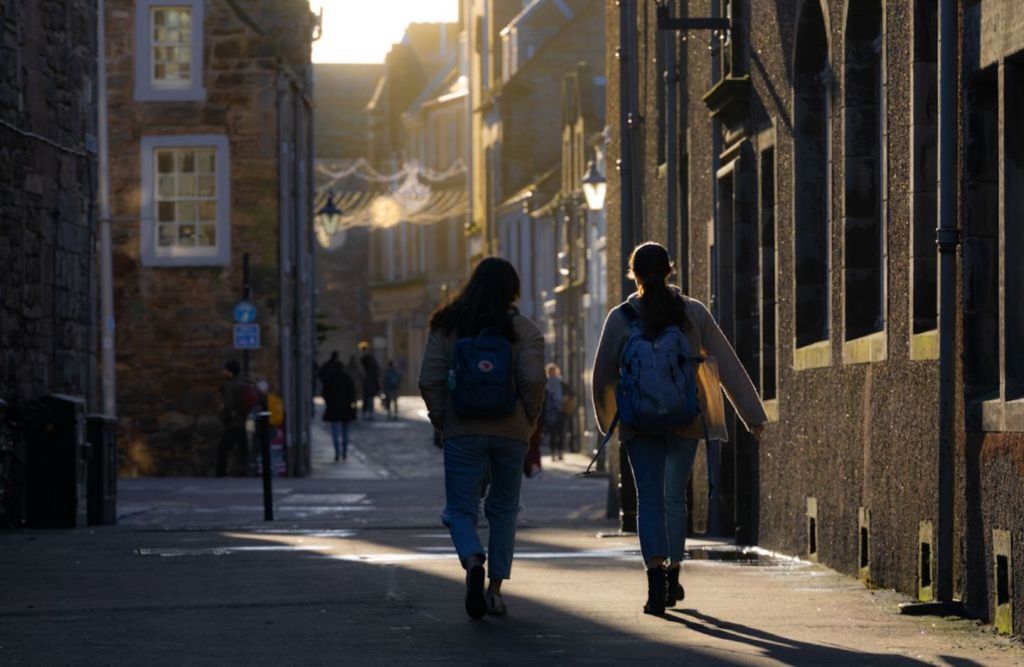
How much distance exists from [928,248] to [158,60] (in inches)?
1063

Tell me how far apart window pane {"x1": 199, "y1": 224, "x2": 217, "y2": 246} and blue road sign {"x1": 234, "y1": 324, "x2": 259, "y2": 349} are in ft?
6.43

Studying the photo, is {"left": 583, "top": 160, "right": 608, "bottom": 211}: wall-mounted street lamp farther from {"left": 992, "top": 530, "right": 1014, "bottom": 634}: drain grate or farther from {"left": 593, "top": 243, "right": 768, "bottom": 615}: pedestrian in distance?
{"left": 992, "top": 530, "right": 1014, "bottom": 634}: drain grate

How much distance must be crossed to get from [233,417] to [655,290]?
24.8m

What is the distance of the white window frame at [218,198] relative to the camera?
3694 cm

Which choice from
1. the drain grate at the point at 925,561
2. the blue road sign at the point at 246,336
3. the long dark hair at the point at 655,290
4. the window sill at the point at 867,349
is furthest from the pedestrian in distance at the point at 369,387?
the long dark hair at the point at 655,290

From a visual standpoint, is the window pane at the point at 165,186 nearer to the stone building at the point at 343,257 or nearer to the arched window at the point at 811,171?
the arched window at the point at 811,171

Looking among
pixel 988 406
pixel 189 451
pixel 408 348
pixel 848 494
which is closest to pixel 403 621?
pixel 988 406

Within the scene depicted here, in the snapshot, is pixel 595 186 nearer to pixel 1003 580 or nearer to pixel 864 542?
pixel 864 542

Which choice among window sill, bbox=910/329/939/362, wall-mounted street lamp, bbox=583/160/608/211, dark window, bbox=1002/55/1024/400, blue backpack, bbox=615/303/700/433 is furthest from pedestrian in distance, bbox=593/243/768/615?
wall-mounted street lamp, bbox=583/160/608/211

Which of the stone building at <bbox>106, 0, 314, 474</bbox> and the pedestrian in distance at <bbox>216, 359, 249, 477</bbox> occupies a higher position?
the stone building at <bbox>106, 0, 314, 474</bbox>

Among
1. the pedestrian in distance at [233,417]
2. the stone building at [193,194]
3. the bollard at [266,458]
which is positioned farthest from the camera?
the stone building at [193,194]

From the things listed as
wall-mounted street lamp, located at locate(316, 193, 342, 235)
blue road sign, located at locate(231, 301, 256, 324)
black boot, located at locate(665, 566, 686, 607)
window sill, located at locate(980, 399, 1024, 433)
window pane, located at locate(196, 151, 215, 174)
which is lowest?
black boot, located at locate(665, 566, 686, 607)

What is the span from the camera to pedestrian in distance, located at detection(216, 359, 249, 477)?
34.6 metres

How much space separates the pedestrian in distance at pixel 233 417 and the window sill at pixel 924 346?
77.6 feet
